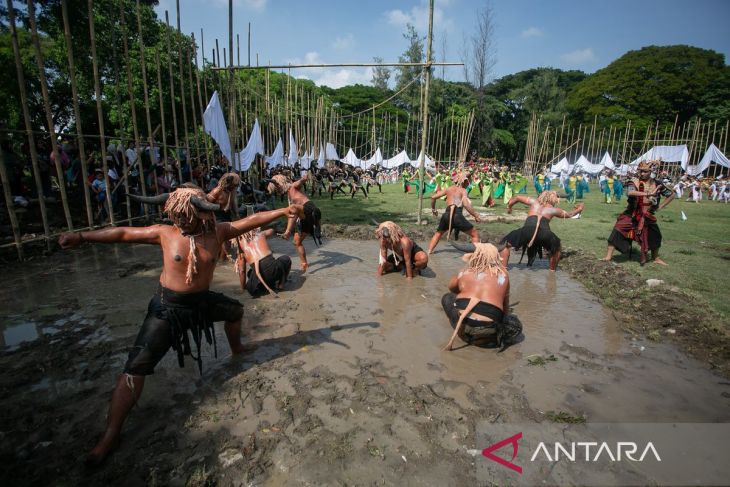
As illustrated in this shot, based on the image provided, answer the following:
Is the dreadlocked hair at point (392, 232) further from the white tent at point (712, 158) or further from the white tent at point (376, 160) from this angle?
the white tent at point (712, 158)

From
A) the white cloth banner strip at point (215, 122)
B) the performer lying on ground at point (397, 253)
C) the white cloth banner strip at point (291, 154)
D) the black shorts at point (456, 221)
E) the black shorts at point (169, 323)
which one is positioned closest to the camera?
the black shorts at point (169, 323)

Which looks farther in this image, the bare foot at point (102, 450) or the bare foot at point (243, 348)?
the bare foot at point (243, 348)

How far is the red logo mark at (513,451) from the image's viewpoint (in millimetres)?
2659

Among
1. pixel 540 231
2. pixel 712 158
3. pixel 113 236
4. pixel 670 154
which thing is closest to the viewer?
pixel 113 236

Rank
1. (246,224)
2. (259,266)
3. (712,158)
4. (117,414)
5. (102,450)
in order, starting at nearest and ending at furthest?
(102,450) → (117,414) → (246,224) → (259,266) → (712,158)

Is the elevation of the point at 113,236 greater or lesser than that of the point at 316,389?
greater

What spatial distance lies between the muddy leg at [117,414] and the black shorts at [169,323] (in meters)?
0.08

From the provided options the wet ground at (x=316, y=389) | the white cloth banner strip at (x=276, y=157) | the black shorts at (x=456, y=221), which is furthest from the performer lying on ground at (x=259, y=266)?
the white cloth banner strip at (x=276, y=157)

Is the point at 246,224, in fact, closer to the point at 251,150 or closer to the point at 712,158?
the point at 251,150

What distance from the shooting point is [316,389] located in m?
3.55

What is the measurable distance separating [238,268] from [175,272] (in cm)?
316

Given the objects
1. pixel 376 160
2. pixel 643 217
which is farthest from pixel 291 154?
pixel 643 217

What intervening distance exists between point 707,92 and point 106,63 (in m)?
59.6

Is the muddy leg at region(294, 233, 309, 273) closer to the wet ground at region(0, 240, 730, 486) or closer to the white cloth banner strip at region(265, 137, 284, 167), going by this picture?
the wet ground at region(0, 240, 730, 486)
